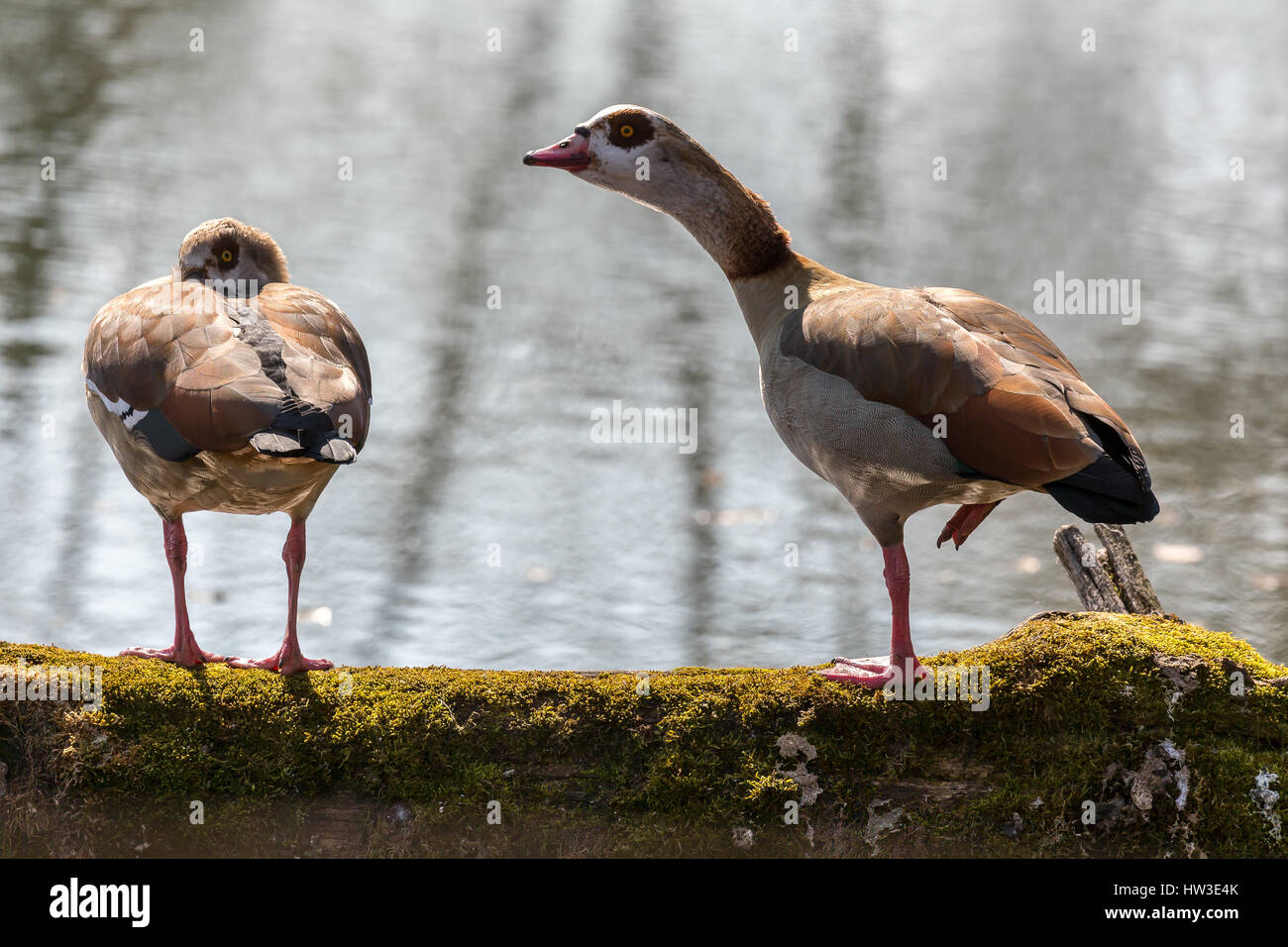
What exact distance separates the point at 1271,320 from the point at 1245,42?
938 cm

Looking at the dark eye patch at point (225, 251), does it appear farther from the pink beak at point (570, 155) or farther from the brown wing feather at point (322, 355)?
the pink beak at point (570, 155)

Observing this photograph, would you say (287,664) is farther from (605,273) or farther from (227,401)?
(605,273)

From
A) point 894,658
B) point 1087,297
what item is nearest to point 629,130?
point 894,658

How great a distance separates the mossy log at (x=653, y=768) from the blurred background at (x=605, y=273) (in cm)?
258

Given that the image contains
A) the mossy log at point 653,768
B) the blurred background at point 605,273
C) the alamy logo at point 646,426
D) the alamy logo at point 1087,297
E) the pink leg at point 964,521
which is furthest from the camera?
the alamy logo at point 1087,297

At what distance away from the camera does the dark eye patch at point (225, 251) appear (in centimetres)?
446

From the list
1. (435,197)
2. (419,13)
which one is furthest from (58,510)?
(419,13)

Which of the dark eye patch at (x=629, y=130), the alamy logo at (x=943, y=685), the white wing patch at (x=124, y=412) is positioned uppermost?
the dark eye patch at (x=629, y=130)

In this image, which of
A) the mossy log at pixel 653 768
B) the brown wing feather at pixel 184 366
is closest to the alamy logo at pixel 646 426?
the brown wing feather at pixel 184 366

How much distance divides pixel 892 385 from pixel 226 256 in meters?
2.28

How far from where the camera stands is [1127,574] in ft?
14.6

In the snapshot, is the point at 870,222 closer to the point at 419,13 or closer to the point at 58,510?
the point at 58,510

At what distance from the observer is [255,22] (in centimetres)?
1831

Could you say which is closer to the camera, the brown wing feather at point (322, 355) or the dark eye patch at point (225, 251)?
the brown wing feather at point (322, 355)
